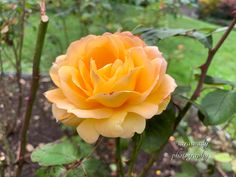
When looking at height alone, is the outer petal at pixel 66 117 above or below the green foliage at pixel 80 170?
above

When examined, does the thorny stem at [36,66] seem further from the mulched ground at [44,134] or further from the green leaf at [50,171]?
the mulched ground at [44,134]

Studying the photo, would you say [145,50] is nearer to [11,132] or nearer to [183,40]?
[11,132]

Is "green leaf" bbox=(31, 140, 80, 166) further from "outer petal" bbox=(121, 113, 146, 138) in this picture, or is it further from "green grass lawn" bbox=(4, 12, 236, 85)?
"green grass lawn" bbox=(4, 12, 236, 85)

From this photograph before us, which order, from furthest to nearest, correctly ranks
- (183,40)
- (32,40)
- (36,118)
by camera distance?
(183,40) < (32,40) < (36,118)

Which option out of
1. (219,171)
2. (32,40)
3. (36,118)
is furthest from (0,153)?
(32,40)

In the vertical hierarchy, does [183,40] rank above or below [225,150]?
below

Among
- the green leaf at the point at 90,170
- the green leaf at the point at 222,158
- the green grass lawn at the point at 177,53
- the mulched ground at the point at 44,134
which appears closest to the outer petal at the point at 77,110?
the green leaf at the point at 90,170
